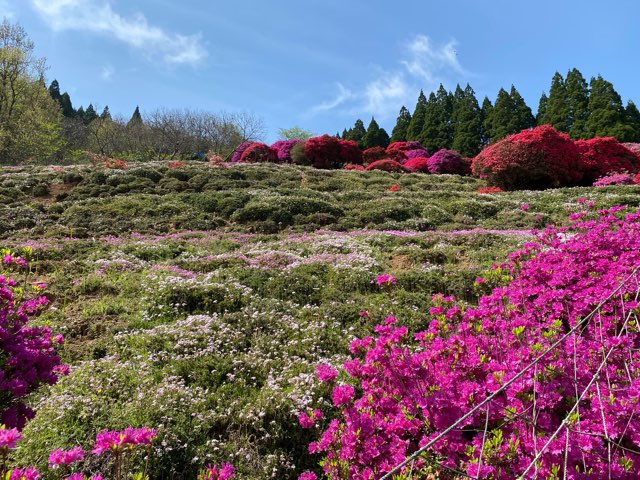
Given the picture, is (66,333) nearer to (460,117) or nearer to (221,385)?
(221,385)

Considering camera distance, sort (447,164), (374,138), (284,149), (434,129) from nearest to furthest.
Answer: (447,164) → (284,149) → (434,129) → (374,138)

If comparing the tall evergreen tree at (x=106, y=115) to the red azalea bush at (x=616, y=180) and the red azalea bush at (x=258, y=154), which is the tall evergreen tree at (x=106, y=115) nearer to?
the red azalea bush at (x=258, y=154)

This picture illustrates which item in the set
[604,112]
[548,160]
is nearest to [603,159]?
[548,160]

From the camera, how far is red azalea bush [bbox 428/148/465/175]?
1366 inches

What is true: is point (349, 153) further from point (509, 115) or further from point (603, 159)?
point (509, 115)

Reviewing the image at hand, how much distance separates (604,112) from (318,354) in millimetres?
54042

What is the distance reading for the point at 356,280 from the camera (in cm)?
853

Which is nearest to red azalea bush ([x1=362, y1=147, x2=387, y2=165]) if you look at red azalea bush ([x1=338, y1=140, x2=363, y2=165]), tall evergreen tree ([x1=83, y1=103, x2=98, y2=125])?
red azalea bush ([x1=338, y1=140, x2=363, y2=165])

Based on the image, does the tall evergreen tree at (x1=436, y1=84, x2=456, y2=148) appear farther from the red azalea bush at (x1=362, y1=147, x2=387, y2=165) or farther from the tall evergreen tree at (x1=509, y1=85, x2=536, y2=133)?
the red azalea bush at (x1=362, y1=147, x2=387, y2=165)

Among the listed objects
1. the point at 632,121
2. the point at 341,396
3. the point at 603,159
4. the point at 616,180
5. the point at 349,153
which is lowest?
the point at 341,396

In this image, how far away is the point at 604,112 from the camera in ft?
149

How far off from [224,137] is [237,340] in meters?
59.9

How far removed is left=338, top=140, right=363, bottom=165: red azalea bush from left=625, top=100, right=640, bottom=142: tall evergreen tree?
99.2ft

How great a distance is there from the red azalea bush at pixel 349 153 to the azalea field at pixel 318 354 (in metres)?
26.1
